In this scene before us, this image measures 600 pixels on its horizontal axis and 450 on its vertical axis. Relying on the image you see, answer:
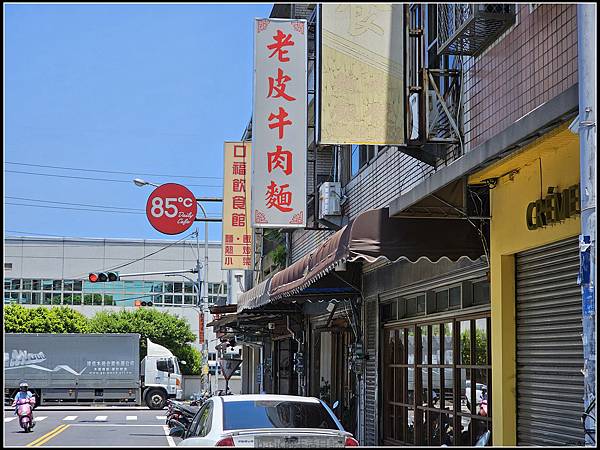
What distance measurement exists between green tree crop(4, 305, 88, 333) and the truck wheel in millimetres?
15560

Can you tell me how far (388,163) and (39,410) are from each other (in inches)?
1327

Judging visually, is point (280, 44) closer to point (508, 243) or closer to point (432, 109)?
point (432, 109)

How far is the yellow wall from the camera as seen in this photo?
32.6 feet

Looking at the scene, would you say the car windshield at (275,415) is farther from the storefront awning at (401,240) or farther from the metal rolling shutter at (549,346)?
the metal rolling shutter at (549,346)

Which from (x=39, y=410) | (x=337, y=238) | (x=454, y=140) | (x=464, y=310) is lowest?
(x=39, y=410)

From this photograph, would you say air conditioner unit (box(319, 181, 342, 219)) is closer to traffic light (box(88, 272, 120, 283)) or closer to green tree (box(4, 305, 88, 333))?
traffic light (box(88, 272, 120, 283))

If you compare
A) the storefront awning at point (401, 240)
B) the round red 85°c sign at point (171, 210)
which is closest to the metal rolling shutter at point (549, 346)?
the storefront awning at point (401, 240)

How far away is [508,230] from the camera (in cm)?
1096

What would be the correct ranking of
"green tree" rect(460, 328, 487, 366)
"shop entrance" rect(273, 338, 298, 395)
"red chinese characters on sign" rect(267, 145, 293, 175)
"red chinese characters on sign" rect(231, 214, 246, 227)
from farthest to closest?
"shop entrance" rect(273, 338, 298, 395), "red chinese characters on sign" rect(231, 214, 246, 227), "red chinese characters on sign" rect(267, 145, 293, 175), "green tree" rect(460, 328, 487, 366)

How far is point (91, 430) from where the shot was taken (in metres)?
30.5

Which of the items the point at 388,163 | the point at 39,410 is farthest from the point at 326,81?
the point at 39,410

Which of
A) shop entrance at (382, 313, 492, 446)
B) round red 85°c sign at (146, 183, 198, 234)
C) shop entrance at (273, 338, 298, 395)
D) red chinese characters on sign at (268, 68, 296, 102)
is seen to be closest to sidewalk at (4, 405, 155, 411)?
shop entrance at (273, 338, 298, 395)

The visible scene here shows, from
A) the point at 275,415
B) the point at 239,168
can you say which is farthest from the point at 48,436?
the point at 275,415

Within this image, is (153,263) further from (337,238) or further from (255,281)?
(337,238)
